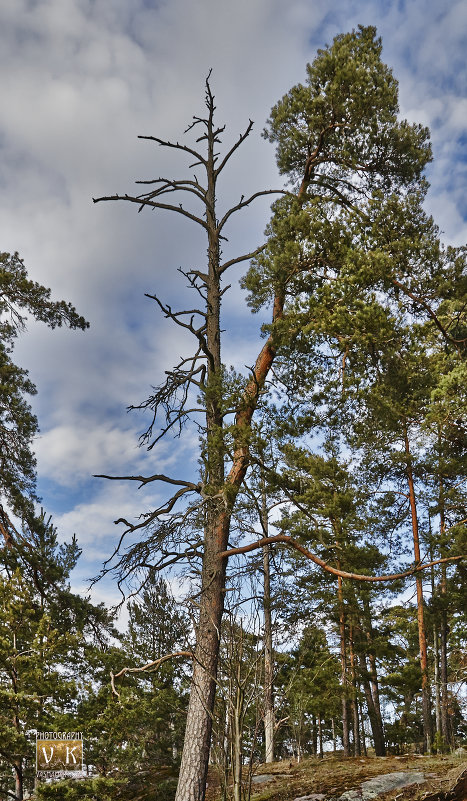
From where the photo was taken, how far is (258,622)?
19.2 feet

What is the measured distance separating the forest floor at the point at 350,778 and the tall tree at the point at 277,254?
64.1 inches

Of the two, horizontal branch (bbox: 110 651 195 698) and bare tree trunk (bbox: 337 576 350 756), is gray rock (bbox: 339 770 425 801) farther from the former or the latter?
bare tree trunk (bbox: 337 576 350 756)

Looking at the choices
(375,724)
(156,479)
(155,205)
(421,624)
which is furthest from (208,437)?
(375,724)

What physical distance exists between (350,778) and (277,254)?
708 cm

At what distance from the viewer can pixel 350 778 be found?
7.81 meters

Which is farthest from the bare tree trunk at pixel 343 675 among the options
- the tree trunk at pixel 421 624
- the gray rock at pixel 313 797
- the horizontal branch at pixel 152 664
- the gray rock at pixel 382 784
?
the horizontal branch at pixel 152 664

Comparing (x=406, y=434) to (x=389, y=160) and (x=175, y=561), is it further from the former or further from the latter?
(x=175, y=561)

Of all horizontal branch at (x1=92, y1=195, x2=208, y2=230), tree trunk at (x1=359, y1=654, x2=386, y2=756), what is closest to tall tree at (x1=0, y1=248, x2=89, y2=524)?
horizontal branch at (x1=92, y1=195, x2=208, y2=230)

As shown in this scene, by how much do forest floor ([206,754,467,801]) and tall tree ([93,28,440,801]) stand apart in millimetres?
1628

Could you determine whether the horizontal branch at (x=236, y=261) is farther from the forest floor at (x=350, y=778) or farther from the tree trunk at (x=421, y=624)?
the forest floor at (x=350, y=778)

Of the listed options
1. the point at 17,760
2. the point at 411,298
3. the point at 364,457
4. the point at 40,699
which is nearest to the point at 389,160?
the point at 411,298

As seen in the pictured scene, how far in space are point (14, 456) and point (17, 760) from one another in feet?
18.5

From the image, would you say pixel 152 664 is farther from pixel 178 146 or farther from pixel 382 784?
pixel 178 146

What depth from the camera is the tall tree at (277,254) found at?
7.88m
